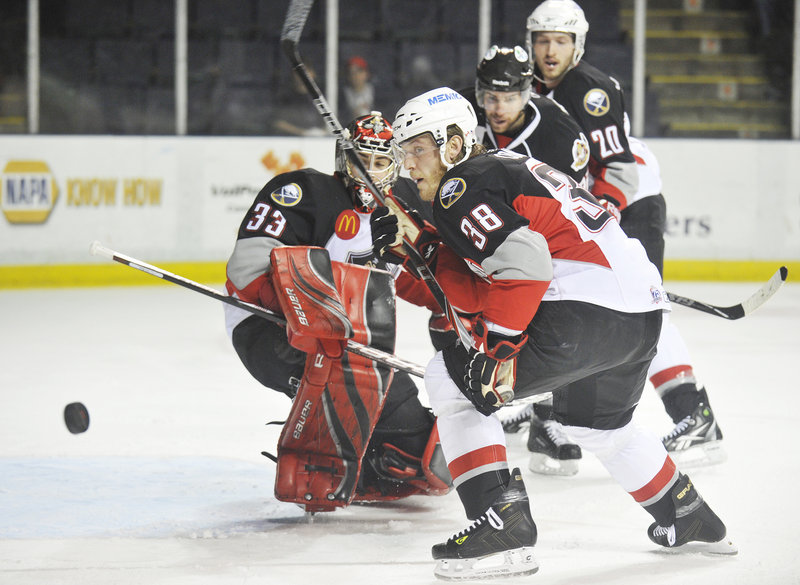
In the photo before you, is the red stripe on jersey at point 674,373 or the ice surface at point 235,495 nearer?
the ice surface at point 235,495

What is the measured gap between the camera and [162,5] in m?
7.03

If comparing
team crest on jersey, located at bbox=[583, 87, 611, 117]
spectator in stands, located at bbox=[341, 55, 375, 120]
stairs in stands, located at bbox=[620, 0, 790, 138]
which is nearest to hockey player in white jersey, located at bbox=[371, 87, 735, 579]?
team crest on jersey, located at bbox=[583, 87, 611, 117]

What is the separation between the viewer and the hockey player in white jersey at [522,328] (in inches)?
82.4

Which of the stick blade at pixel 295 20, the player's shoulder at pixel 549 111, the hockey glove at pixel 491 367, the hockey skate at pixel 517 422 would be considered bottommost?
the hockey skate at pixel 517 422

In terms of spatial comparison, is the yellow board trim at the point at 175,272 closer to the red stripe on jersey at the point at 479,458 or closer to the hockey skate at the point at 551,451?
the hockey skate at the point at 551,451

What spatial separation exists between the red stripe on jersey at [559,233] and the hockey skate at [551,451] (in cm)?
97

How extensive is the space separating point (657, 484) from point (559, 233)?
549 millimetres

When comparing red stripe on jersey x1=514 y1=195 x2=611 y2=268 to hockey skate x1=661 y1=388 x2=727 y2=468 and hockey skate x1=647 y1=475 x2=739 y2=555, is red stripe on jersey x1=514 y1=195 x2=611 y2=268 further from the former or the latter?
hockey skate x1=661 y1=388 x2=727 y2=468

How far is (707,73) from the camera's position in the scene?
794 centimetres

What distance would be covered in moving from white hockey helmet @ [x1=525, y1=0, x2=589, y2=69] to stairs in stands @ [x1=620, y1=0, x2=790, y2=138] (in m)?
4.18

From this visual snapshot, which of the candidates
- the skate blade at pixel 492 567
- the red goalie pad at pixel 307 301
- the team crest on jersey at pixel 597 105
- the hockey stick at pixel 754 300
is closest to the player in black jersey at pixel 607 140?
the team crest on jersey at pixel 597 105

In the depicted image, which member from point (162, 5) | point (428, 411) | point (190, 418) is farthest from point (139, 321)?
point (428, 411)

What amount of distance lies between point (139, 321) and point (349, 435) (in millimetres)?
3065

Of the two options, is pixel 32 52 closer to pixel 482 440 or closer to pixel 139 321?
pixel 139 321
